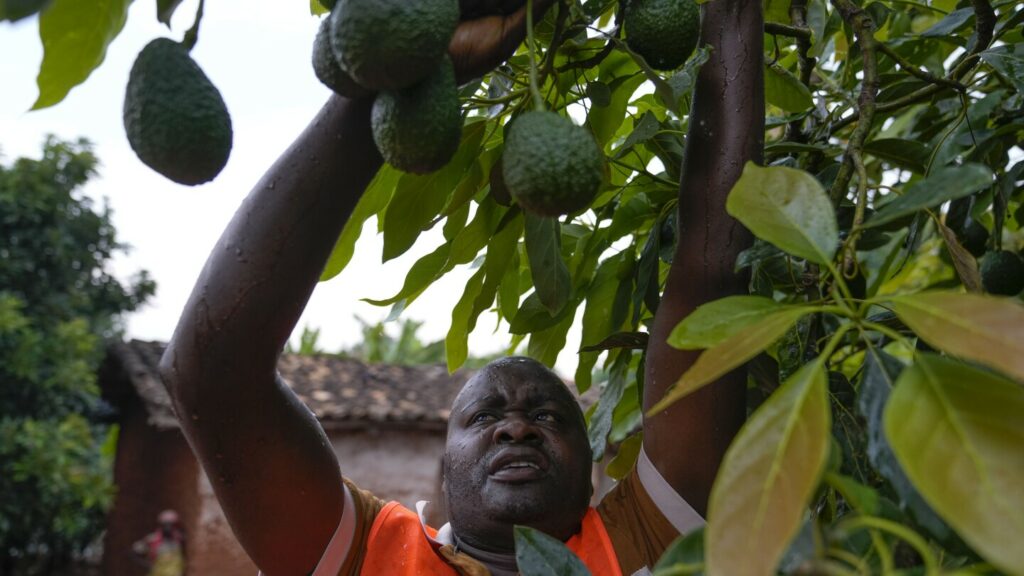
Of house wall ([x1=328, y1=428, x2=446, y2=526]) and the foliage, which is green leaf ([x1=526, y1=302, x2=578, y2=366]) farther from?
the foliage

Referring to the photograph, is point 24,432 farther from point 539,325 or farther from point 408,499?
point 539,325

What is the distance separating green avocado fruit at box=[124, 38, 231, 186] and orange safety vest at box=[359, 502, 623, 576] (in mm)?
857

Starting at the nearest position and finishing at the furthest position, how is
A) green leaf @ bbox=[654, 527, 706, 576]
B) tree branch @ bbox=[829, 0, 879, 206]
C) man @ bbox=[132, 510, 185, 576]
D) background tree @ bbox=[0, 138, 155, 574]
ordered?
green leaf @ bbox=[654, 527, 706, 576] → tree branch @ bbox=[829, 0, 879, 206] → man @ bbox=[132, 510, 185, 576] → background tree @ bbox=[0, 138, 155, 574]

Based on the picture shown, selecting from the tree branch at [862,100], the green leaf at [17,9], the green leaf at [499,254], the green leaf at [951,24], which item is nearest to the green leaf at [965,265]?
the tree branch at [862,100]

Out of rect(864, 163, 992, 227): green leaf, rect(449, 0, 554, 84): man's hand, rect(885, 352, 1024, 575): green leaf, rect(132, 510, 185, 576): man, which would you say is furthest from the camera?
rect(132, 510, 185, 576): man

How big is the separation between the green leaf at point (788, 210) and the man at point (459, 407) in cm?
32

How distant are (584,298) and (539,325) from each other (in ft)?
0.42

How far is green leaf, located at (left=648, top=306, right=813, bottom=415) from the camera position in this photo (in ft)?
2.40

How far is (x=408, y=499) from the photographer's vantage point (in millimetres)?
6973

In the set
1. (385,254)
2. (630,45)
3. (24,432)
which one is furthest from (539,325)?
(24,432)

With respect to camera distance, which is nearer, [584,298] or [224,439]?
[224,439]

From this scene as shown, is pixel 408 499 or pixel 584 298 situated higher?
pixel 584 298

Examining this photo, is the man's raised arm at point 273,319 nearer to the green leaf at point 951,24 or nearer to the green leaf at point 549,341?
the green leaf at point 549,341

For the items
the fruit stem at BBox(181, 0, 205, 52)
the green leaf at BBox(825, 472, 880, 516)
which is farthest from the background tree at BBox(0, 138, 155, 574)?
the green leaf at BBox(825, 472, 880, 516)
